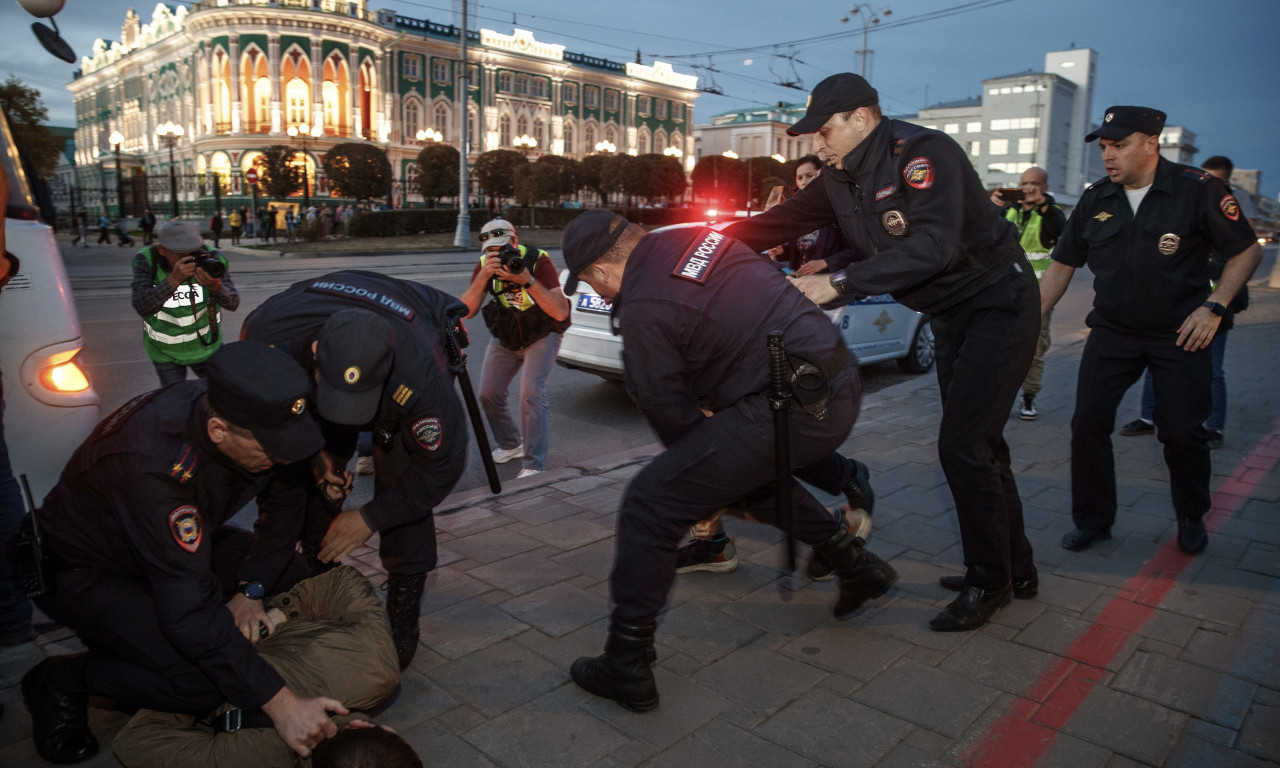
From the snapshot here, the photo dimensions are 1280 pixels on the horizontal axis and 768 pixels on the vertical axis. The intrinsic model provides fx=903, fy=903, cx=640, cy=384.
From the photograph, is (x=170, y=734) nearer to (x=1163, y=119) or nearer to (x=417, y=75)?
(x=1163, y=119)

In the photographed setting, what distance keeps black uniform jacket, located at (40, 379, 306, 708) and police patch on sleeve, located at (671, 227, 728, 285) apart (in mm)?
1403

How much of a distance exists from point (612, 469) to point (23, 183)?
3.45 m

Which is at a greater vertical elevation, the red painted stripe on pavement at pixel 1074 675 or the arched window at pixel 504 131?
the arched window at pixel 504 131

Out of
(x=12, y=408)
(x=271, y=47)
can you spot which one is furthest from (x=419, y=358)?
(x=271, y=47)

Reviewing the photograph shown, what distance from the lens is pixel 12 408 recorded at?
3.65 metres

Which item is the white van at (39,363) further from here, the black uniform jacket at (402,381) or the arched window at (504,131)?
the arched window at (504,131)

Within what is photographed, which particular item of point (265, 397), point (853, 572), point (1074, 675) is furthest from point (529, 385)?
point (1074, 675)

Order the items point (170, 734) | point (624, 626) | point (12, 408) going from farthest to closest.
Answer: point (12, 408) → point (624, 626) → point (170, 734)

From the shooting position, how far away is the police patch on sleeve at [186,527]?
2.38 m

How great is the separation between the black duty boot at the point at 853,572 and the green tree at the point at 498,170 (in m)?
48.8

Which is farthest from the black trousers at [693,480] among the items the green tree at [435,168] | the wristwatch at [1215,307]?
the green tree at [435,168]

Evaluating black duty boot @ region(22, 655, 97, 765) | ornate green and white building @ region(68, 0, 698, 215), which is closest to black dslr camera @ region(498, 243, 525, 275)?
black duty boot @ region(22, 655, 97, 765)

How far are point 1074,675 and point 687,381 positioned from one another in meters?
1.78

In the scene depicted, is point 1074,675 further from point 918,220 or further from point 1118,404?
point 918,220
